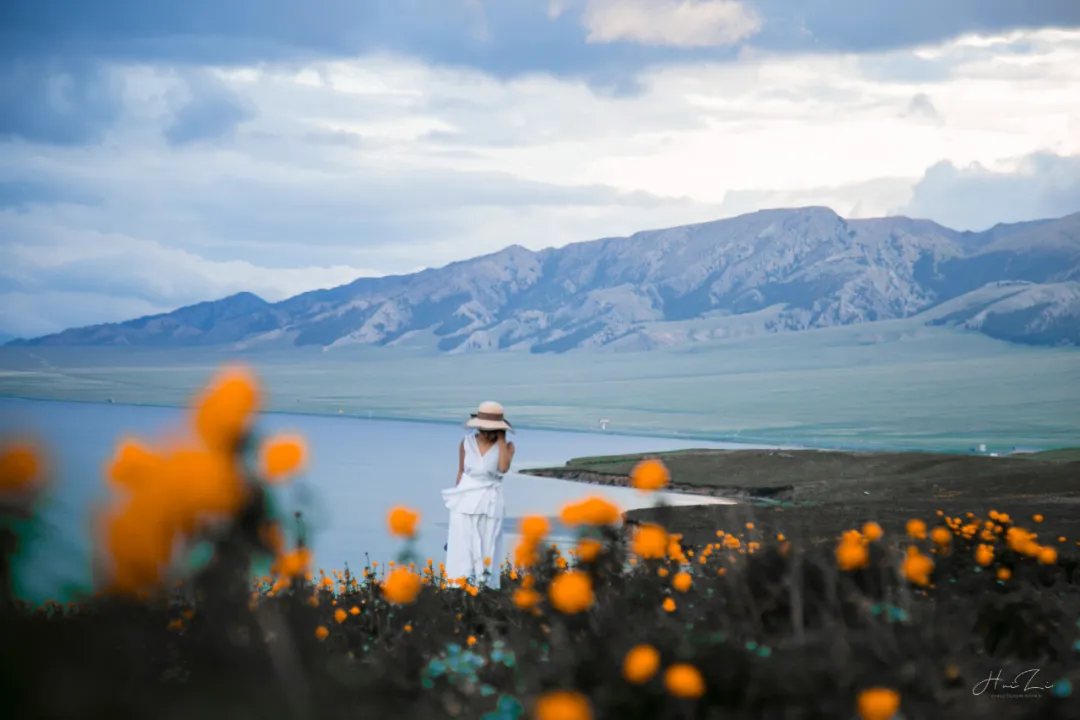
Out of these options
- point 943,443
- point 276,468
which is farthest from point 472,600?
point 943,443

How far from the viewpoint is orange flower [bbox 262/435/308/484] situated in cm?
212

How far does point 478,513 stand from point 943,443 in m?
66.0

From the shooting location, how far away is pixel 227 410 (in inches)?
80.2

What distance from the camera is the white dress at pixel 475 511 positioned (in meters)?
8.52

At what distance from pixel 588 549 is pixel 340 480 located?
31.1 m

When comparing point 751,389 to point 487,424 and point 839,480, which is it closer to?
point 839,480

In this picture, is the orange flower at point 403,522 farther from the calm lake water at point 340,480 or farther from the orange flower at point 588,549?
the orange flower at point 588,549

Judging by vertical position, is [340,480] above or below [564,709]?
below

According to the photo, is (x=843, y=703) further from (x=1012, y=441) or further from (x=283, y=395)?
(x=283, y=395)

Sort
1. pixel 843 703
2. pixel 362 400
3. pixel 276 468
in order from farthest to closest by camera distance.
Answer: pixel 362 400, pixel 843 703, pixel 276 468

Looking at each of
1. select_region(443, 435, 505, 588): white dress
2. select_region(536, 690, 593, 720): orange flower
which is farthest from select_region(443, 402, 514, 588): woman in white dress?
select_region(536, 690, 593, 720): orange flower

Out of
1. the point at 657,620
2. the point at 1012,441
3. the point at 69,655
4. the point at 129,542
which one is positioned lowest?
the point at 1012,441

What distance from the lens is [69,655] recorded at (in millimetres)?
1991

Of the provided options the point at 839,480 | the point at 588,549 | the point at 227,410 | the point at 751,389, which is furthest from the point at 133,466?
the point at 751,389
